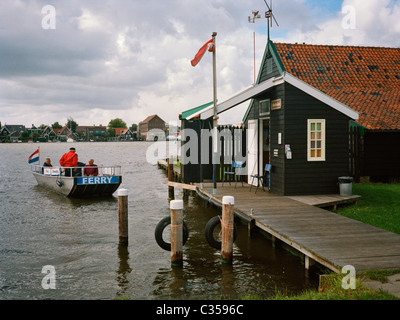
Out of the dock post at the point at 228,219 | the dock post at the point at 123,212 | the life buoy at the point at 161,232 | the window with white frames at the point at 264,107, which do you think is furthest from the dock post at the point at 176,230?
the window with white frames at the point at 264,107

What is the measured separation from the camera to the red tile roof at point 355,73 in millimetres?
19203

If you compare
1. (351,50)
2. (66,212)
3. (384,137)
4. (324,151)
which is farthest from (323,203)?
(351,50)

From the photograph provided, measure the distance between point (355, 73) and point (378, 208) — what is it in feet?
36.4

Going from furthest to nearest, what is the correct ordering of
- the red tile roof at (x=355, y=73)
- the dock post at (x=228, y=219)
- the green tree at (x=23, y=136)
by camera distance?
the green tree at (x=23, y=136) → the red tile roof at (x=355, y=73) → the dock post at (x=228, y=219)

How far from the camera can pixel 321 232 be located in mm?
8977

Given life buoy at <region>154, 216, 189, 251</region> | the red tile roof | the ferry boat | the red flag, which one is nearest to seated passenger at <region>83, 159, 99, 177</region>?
the ferry boat

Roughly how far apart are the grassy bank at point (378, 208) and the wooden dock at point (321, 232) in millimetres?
548

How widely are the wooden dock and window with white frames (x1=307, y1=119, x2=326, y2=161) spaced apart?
57.1 inches

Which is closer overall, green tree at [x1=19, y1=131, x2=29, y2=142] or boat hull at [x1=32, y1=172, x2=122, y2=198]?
boat hull at [x1=32, y1=172, x2=122, y2=198]

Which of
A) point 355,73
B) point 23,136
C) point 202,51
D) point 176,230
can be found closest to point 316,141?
point 202,51

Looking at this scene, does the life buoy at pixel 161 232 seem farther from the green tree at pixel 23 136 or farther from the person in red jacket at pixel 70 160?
the green tree at pixel 23 136

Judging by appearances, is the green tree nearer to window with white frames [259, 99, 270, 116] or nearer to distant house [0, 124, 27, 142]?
distant house [0, 124, 27, 142]

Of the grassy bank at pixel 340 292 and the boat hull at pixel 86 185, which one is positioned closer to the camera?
the grassy bank at pixel 340 292

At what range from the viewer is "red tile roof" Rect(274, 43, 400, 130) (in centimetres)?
1920
